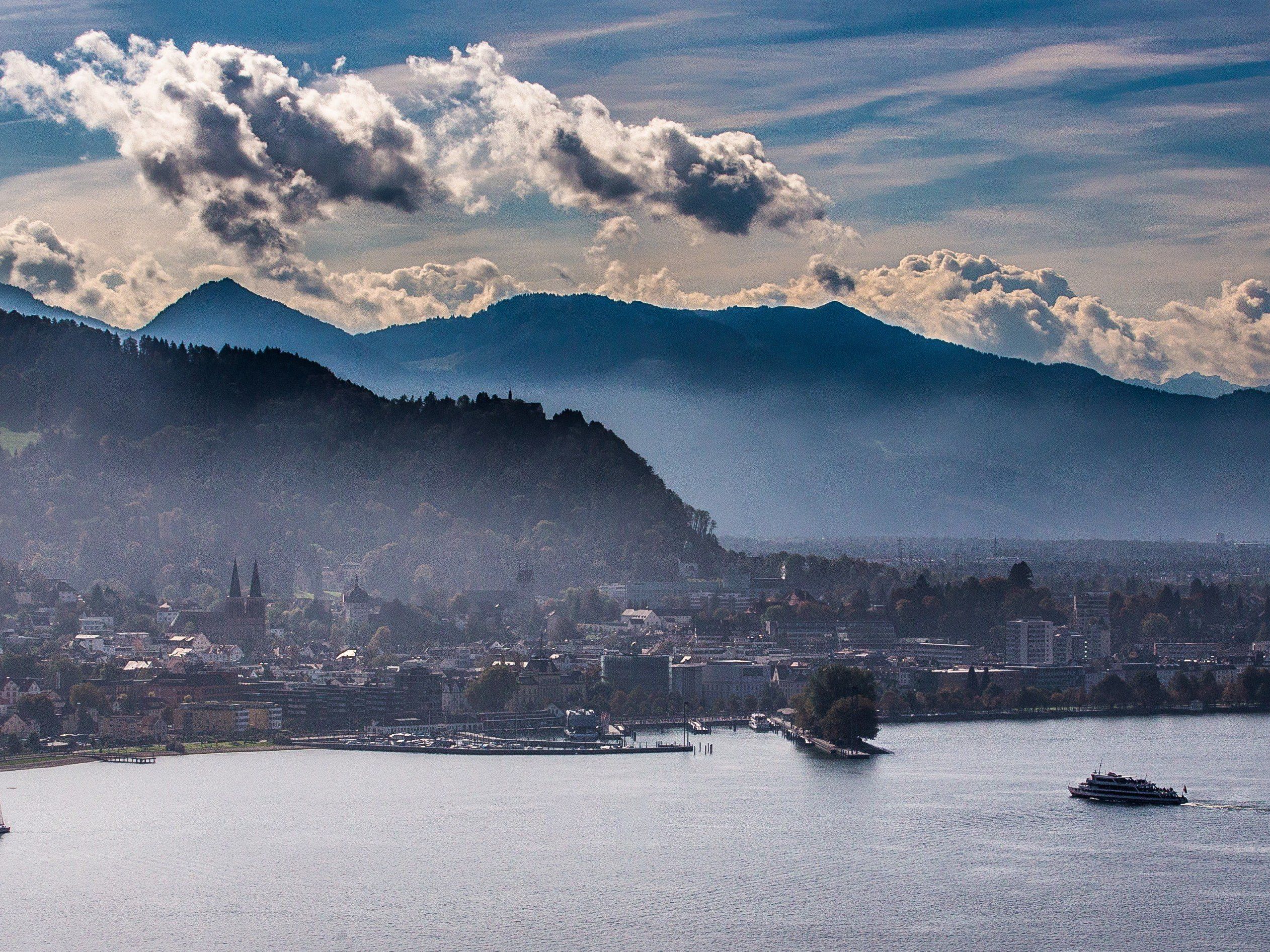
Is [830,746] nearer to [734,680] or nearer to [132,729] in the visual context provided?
[132,729]

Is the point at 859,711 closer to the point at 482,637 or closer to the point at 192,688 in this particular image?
the point at 192,688

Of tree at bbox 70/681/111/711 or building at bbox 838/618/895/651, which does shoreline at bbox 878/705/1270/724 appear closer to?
building at bbox 838/618/895/651

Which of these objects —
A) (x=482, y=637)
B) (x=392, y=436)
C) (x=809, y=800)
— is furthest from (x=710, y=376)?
(x=809, y=800)

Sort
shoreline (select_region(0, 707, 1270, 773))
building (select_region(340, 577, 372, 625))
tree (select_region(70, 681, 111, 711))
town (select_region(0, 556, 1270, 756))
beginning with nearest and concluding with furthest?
shoreline (select_region(0, 707, 1270, 773)) → tree (select_region(70, 681, 111, 711)) → town (select_region(0, 556, 1270, 756)) → building (select_region(340, 577, 372, 625))

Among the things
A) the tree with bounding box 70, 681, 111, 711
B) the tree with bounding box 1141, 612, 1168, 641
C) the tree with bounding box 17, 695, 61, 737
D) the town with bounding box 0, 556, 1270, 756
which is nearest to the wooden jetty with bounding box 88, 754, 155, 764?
the town with bounding box 0, 556, 1270, 756

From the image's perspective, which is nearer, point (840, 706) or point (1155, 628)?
point (840, 706)

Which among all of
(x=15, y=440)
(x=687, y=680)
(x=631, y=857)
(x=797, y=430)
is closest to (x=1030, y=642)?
(x=687, y=680)

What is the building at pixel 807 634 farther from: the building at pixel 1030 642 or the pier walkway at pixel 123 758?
the pier walkway at pixel 123 758
